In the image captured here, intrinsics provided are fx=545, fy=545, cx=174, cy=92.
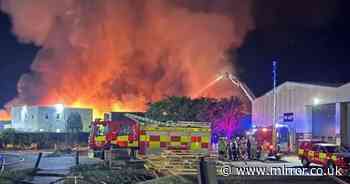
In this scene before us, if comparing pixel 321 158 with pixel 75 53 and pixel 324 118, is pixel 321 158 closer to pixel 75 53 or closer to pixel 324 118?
pixel 324 118

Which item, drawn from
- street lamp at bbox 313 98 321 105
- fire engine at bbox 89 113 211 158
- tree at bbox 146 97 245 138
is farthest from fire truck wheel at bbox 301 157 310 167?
tree at bbox 146 97 245 138

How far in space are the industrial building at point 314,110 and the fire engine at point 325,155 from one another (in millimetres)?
9461

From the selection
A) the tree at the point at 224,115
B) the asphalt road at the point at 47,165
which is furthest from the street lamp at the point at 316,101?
the asphalt road at the point at 47,165

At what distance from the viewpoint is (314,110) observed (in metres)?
39.8

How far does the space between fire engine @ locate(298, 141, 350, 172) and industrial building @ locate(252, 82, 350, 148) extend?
9.46 metres

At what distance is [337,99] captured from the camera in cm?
3569

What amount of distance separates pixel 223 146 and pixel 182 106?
62.0ft

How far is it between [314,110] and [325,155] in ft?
56.1

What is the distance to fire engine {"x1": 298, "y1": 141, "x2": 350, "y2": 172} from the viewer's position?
21938 mm

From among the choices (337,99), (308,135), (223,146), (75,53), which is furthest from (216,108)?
(75,53)

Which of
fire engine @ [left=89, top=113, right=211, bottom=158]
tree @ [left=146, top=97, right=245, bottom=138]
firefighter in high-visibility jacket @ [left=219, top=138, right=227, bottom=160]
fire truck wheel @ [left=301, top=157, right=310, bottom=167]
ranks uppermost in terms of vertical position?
tree @ [left=146, top=97, right=245, bottom=138]

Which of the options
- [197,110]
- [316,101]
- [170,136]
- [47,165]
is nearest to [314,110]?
[316,101]

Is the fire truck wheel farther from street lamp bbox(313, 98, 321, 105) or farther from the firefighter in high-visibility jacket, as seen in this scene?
street lamp bbox(313, 98, 321, 105)

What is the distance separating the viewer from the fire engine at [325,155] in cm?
2194
